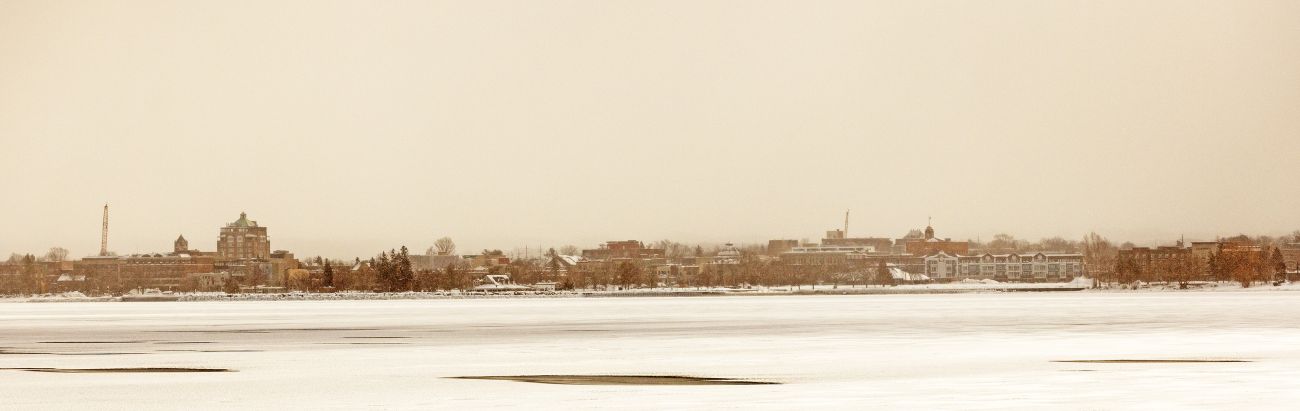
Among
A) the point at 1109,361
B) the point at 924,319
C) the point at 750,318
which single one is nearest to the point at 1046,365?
the point at 1109,361

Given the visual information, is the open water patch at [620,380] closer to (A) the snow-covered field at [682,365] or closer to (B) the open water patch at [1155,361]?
(A) the snow-covered field at [682,365]

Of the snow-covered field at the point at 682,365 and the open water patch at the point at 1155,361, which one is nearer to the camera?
the snow-covered field at the point at 682,365

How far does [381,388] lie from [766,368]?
340 inches

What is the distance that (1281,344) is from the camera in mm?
41031

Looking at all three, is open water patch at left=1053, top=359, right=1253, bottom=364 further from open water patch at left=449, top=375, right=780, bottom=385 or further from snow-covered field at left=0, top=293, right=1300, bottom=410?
open water patch at left=449, top=375, right=780, bottom=385

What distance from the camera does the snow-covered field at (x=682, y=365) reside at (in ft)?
85.4

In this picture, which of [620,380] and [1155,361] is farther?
[1155,361]

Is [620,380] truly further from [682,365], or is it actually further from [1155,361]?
[1155,361]

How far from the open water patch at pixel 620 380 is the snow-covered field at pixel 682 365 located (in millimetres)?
721

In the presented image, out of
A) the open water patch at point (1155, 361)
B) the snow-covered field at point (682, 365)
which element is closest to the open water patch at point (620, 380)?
the snow-covered field at point (682, 365)

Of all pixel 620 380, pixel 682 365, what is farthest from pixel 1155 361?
pixel 620 380

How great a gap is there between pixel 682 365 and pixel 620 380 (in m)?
4.55

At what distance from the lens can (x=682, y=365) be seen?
113ft

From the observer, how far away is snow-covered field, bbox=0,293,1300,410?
26.0m
